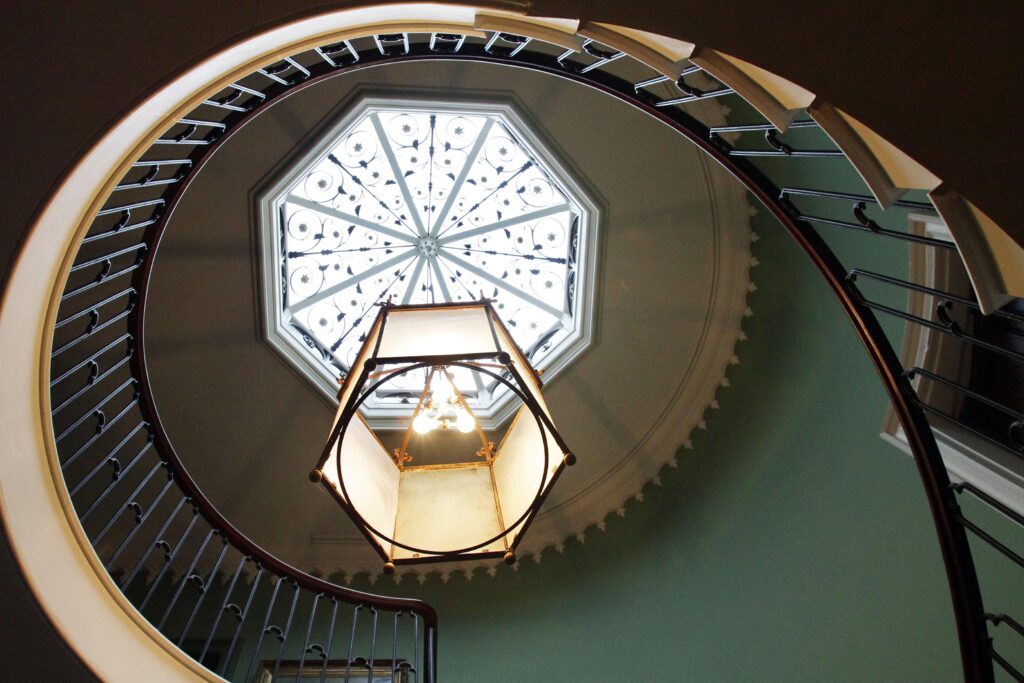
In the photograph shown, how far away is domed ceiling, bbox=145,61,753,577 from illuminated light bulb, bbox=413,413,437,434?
3.40m

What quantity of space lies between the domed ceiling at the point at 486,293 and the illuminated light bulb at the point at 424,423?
3.40m

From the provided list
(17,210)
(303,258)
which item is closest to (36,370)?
(17,210)

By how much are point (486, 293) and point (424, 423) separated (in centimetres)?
396

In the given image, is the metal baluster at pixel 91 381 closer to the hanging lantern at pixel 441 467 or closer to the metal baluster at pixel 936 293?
the hanging lantern at pixel 441 467

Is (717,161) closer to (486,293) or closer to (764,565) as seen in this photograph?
(764,565)

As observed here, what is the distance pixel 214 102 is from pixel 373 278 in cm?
404

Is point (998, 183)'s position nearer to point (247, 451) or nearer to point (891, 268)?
point (891, 268)

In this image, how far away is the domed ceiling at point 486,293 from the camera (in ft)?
19.2

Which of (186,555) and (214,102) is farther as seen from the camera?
(186,555)

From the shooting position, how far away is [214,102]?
2.93m

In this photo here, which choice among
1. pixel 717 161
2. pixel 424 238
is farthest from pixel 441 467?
pixel 424 238

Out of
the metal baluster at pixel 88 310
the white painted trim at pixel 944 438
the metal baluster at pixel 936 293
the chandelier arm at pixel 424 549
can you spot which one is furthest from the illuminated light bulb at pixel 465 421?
the white painted trim at pixel 944 438

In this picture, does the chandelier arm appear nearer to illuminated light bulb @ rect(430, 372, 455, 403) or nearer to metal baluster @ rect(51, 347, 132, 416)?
illuminated light bulb @ rect(430, 372, 455, 403)

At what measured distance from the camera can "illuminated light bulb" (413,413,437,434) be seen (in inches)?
130
